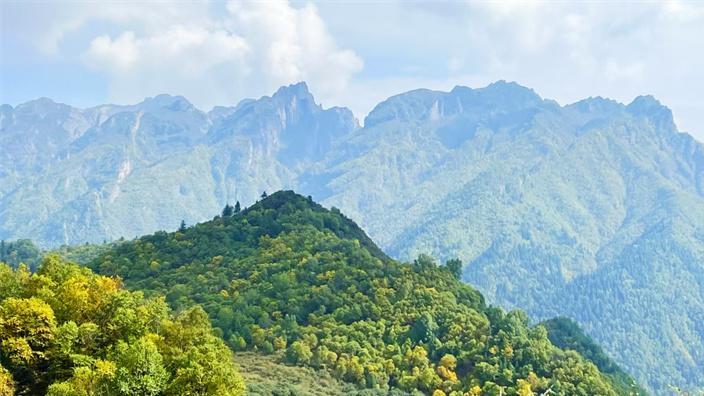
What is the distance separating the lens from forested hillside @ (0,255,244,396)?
1238 inches

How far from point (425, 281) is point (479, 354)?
15.4 meters

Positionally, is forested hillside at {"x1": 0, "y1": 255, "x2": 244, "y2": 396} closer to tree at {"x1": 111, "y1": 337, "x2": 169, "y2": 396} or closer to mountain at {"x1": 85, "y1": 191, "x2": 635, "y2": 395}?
tree at {"x1": 111, "y1": 337, "x2": 169, "y2": 396}

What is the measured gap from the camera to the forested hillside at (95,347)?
103ft

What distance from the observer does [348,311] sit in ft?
241

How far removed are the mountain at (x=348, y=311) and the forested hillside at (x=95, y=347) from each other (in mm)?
27076

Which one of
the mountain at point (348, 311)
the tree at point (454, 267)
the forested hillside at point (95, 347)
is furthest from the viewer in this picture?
the tree at point (454, 267)

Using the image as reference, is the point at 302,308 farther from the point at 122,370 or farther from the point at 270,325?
the point at 122,370

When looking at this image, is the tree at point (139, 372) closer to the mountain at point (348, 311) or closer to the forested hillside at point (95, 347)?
the forested hillside at point (95, 347)

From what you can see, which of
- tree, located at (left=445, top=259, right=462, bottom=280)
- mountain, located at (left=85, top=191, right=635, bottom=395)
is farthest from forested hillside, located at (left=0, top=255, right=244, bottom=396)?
tree, located at (left=445, top=259, right=462, bottom=280)

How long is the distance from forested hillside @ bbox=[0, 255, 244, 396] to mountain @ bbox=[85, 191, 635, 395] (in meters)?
27.1

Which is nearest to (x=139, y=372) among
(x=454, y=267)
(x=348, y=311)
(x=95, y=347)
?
(x=95, y=347)

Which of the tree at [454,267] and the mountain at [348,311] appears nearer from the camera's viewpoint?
the mountain at [348,311]

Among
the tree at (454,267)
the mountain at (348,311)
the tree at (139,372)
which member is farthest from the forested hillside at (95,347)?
the tree at (454,267)

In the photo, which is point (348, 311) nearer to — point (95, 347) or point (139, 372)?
point (95, 347)
